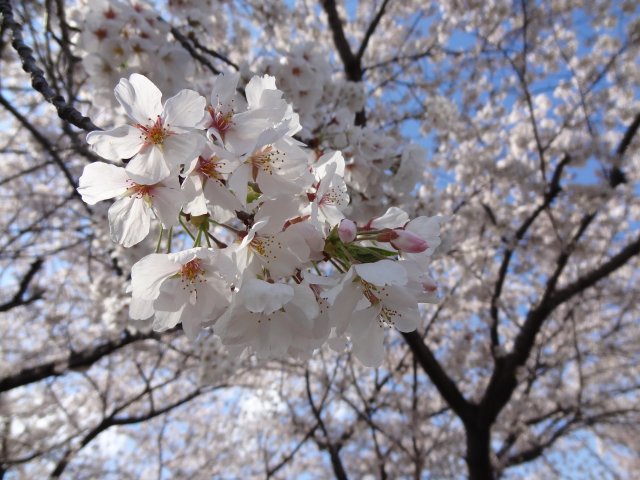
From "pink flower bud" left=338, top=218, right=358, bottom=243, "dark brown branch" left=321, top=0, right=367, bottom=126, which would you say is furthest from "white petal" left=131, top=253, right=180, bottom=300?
"dark brown branch" left=321, top=0, right=367, bottom=126

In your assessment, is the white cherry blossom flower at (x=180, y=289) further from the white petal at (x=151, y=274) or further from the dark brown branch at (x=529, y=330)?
the dark brown branch at (x=529, y=330)

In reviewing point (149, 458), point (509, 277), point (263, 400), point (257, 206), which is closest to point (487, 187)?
point (509, 277)

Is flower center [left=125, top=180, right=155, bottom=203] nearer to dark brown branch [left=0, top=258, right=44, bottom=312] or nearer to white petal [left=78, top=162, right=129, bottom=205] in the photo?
white petal [left=78, top=162, right=129, bottom=205]

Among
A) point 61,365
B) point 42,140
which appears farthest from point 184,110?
point 61,365

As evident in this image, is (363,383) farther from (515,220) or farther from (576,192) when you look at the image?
(576,192)

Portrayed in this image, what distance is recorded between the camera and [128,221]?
1.04m

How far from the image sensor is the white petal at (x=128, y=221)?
102cm

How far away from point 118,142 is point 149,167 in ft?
0.33

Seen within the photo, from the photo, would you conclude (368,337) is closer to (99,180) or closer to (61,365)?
(99,180)

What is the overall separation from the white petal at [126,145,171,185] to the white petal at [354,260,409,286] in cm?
45

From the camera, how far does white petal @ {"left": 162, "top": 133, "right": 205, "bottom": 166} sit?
0.90 m

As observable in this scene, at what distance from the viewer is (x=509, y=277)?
26.7 ft

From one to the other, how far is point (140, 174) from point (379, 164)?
4.82 ft

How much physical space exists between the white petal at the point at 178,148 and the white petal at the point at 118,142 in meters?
0.09
